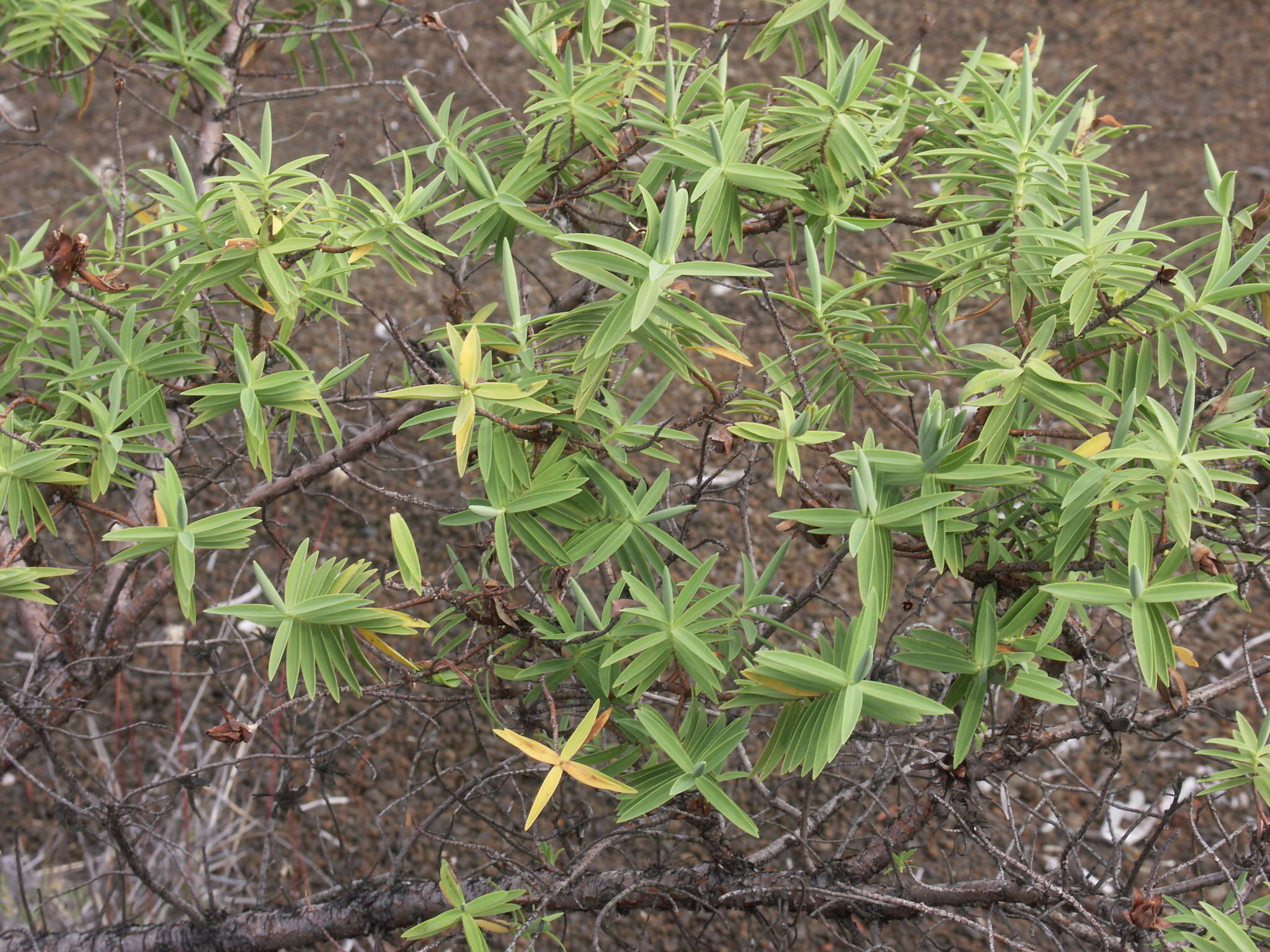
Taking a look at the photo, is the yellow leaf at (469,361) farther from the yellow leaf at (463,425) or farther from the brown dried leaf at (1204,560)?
the brown dried leaf at (1204,560)

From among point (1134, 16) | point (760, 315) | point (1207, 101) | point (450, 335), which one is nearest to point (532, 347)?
point (450, 335)

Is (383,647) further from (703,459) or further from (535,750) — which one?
(703,459)

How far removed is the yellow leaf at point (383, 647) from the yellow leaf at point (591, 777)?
0.22m

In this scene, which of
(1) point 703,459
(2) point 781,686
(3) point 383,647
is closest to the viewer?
(2) point 781,686

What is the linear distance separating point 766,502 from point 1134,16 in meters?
3.16

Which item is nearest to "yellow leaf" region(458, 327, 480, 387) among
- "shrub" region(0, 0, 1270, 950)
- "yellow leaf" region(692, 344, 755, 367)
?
"shrub" region(0, 0, 1270, 950)

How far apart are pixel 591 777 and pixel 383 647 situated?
0.86 ft

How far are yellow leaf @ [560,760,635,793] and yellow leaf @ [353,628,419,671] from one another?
0.73ft

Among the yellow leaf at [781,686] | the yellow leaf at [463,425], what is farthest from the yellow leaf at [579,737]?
the yellow leaf at [463,425]

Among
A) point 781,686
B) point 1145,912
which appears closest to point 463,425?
point 781,686

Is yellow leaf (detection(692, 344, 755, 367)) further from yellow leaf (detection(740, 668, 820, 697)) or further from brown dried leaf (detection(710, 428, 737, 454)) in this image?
yellow leaf (detection(740, 668, 820, 697))

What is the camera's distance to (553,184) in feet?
4.18

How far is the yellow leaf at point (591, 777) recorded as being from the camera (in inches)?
36.9

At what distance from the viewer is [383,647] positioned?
1.03 metres
